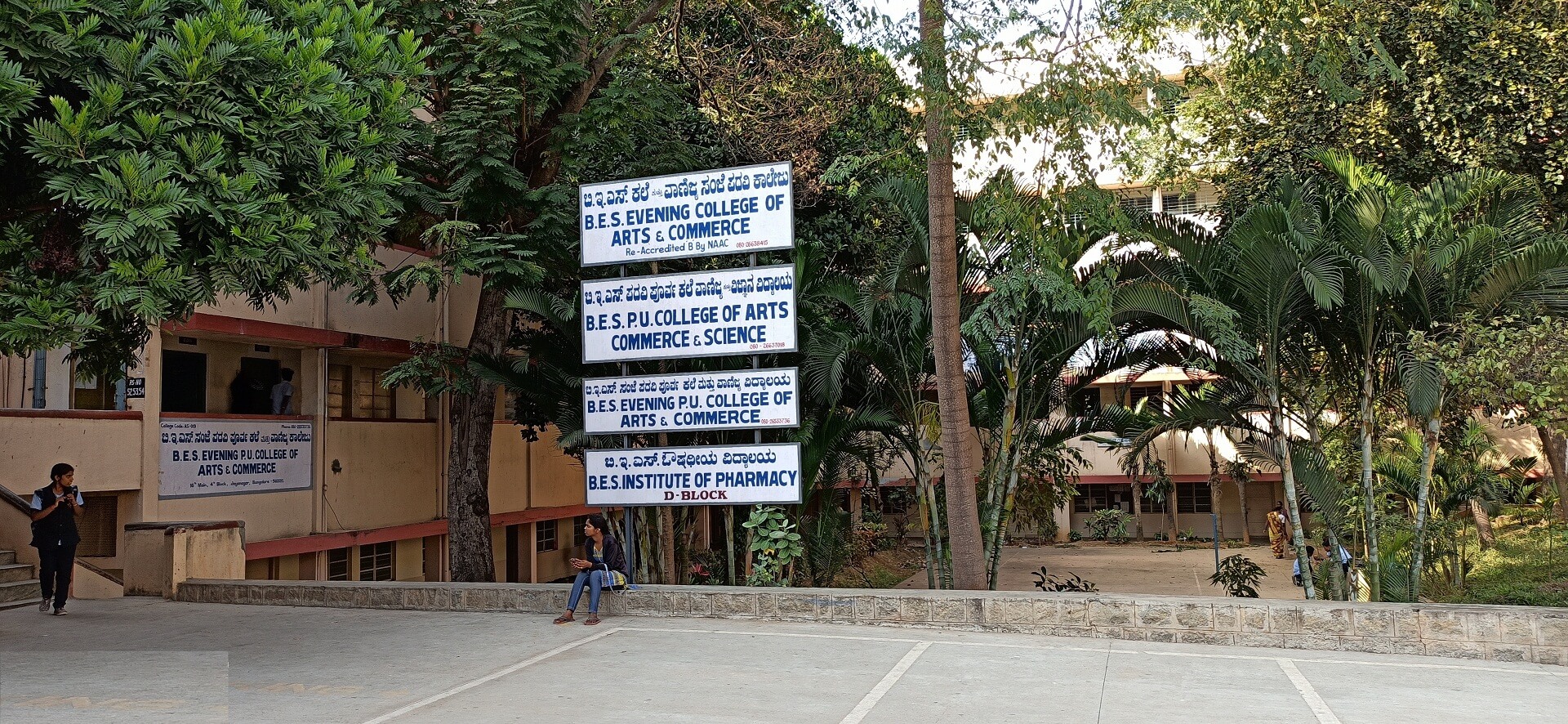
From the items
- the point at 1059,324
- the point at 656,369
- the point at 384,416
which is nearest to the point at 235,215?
the point at 656,369

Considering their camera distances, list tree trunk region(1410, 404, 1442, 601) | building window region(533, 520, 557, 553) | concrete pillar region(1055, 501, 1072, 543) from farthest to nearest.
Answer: concrete pillar region(1055, 501, 1072, 543)
building window region(533, 520, 557, 553)
tree trunk region(1410, 404, 1442, 601)

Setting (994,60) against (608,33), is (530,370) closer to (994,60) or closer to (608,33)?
(608,33)

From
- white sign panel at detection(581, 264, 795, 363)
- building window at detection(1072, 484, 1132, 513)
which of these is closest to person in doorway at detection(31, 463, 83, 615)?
white sign panel at detection(581, 264, 795, 363)

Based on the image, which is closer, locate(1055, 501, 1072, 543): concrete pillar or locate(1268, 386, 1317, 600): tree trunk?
locate(1268, 386, 1317, 600): tree trunk

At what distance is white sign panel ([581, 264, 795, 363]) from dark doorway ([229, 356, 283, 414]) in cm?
757

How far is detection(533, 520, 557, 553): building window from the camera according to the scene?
23.2 metres

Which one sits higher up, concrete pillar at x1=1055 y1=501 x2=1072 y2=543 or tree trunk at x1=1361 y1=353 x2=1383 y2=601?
tree trunk at x1=1361 y1=353 x2=1383 y2=601

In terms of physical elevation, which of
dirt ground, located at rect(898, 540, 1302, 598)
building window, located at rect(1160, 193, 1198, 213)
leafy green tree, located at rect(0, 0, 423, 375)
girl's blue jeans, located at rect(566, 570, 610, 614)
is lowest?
dirt ground, located at rect(898, 540, 1302, 598)

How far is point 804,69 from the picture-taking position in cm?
1703

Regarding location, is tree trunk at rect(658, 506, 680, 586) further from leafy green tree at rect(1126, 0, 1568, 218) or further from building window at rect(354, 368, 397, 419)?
leafy green tree at rect(1126, 0, 1568, 218)

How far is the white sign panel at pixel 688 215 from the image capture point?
11211mm

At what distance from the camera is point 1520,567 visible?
68.8 feet

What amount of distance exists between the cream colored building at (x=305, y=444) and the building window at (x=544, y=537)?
6.4 inches

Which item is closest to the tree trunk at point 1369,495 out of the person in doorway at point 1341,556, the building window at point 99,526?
the person in doorway at point 1341,556
